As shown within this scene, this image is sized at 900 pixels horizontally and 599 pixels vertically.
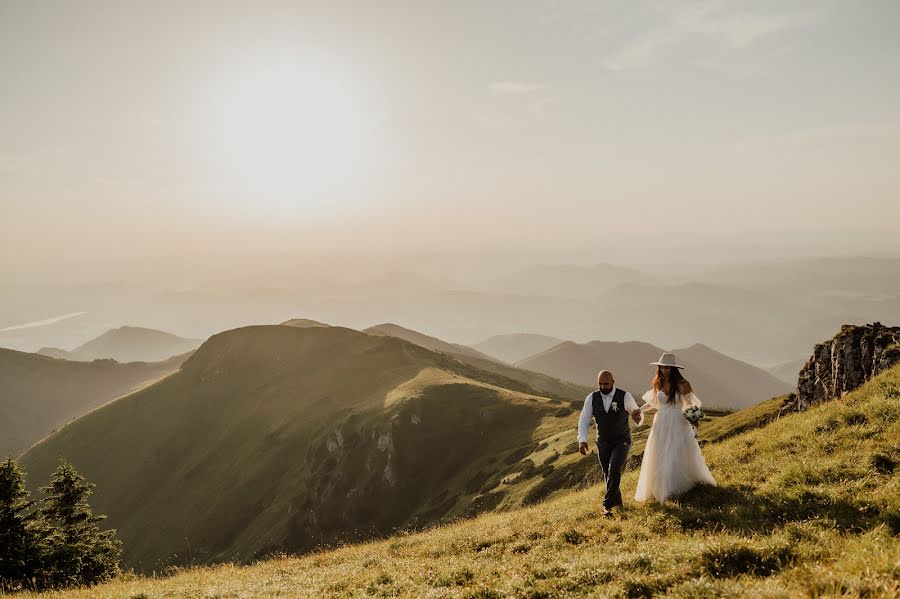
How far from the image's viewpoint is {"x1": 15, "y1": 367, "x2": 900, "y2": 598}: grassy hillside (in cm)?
719

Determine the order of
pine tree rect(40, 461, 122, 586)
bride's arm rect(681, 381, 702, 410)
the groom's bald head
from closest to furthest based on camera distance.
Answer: bride's arm rect(681, 381, 702, 410)
the groom's bald head
pine tree rect(40, 461, 122, 586)

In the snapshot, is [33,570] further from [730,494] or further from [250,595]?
[730,494]

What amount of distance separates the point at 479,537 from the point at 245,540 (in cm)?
7411

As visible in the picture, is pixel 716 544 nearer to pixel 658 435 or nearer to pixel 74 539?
pixel 658 435

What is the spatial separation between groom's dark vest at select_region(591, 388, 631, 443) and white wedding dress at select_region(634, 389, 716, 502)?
2.69 feet

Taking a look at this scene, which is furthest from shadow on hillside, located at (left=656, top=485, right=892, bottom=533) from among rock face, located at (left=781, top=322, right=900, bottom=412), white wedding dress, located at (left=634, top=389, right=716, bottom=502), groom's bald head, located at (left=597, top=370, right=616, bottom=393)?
rock face, located at (left=781, top=322, right=900, bottom=412)

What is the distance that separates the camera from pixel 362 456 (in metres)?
78.0

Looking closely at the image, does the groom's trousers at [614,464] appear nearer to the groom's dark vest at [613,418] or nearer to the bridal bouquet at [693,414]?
the groom's dark vest at [613,418]

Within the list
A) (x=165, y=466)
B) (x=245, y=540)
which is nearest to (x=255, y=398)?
(x=165, y=466)

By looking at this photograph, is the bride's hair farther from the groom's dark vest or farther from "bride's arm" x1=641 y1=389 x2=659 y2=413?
the groom's dark vest

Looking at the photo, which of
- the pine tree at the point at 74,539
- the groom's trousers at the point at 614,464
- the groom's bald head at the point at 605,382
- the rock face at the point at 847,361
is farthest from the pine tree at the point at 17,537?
the rock face at the point at 847,361

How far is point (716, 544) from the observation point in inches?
322

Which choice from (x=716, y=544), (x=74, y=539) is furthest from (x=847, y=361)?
(x=74, y=539)

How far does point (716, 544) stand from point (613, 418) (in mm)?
5344
